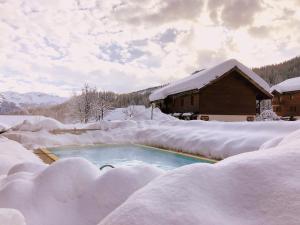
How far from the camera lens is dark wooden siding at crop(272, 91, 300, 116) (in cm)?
3394

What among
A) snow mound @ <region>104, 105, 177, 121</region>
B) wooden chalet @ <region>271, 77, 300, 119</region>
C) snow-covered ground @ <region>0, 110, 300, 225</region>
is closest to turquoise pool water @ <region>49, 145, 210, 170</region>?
snow-covered ground @ <region>0, 110, 300, 225</region>

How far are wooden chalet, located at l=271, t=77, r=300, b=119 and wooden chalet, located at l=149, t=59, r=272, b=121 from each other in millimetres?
11709

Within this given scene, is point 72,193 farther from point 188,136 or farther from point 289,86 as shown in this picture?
point 289,86

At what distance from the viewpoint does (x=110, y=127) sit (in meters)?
18.4

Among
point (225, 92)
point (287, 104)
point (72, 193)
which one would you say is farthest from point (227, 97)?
point (72, 193)

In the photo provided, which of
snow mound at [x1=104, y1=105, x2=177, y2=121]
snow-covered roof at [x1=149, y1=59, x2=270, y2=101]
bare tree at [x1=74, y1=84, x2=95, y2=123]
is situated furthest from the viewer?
bare tree at [x1=74, y1=84, x2=95, y2=123]

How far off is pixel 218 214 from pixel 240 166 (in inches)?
14.9

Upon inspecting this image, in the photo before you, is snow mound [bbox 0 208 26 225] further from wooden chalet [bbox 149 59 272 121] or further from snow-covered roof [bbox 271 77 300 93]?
snow-covered roof [bbox 271 77 300 93]

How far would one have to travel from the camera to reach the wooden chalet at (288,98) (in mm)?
33662

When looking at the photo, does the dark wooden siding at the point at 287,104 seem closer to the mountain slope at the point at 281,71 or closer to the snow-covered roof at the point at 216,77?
the snow-covered roof at the point at 216,77

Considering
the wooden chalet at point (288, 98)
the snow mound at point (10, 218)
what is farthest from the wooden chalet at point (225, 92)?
the snow mound at point (10, 218)

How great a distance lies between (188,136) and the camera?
1280 cm

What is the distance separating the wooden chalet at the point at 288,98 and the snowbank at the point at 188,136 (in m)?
21.3

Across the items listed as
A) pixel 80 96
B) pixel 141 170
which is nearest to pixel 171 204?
pixel 141 170
